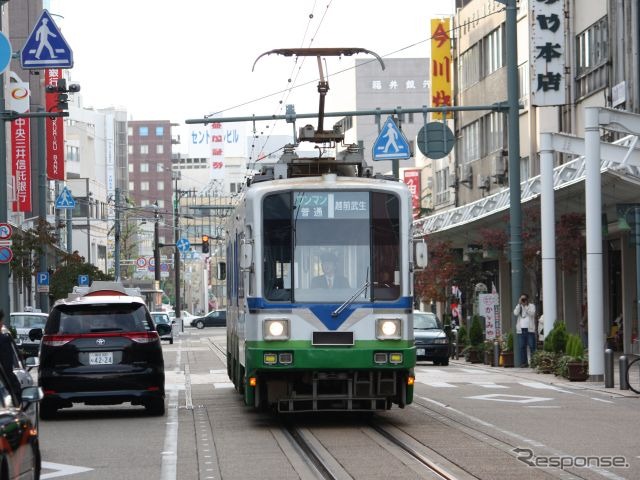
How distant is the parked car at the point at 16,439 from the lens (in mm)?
9077

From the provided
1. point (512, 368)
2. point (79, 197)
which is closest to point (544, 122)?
point (512, 368)

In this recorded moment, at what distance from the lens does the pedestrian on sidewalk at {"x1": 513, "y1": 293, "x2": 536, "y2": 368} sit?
3462 cm

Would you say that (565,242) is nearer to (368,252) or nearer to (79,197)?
(368,252)

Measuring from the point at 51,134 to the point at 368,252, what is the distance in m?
63.8

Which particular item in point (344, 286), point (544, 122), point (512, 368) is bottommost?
point (512, 368)

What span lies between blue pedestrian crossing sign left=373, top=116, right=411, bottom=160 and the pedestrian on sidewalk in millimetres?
5400

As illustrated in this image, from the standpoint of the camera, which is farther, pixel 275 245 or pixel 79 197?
pixel 79 197

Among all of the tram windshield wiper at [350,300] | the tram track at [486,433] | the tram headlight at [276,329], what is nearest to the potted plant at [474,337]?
the tram track at [486,433]

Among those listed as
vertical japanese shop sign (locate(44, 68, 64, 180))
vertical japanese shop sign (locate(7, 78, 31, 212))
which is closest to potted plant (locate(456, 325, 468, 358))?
vertical japanese shop sign (locate(7, 78, 31, 212))

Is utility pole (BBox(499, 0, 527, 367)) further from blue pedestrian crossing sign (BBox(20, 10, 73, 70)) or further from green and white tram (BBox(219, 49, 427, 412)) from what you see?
green and white tram (BBox(219, 49, 427, 412))

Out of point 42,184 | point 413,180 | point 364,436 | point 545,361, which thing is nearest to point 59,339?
point 364,436

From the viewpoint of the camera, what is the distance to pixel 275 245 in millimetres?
18719

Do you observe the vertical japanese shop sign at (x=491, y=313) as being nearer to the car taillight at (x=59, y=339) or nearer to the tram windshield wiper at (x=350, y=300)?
the car taillight at (x=59, y=339)

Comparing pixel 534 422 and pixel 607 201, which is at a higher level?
pixel 607 201
